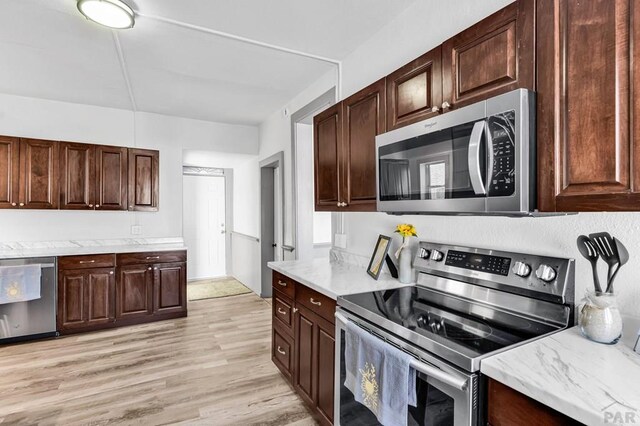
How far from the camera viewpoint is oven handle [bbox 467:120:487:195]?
48.8 inches

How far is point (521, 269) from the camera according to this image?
140cm

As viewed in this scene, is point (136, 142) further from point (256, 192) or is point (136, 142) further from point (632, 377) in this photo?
point (632, 377)

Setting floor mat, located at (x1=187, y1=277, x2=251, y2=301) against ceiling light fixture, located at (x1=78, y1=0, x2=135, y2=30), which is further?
floor mat, located at (x1=187, y1=277, x2=251, y2=301)

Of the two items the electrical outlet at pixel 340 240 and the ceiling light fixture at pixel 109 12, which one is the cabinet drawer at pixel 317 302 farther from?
the ceiling light fixture at pixel 109 12

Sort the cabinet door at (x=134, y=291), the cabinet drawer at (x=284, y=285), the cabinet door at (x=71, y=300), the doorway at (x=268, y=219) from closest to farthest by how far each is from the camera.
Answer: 1. the cabinet drawer at (x=284, y=285)
2. the cabinet door at (x=71, y=300)
3. the cabinet door at (x=134, y=291)
4. the doorway at (x=268, y=219)

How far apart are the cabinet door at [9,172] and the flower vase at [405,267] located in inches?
164

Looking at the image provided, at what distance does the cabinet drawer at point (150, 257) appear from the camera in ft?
12.2

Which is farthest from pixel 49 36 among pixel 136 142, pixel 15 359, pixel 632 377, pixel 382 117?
pixel 632 377

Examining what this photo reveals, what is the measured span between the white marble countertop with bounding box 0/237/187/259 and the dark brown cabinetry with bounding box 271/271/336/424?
213 centimetres

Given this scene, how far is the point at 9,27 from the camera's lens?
7.81 feet

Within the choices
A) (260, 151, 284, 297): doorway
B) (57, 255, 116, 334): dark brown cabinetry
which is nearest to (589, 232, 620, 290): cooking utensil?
(260, 151, 284, 297): doorway

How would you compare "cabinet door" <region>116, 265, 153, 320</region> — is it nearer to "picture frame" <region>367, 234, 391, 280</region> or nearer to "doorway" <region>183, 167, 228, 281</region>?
"doorway" <region>183, 167, 228, 281</region>

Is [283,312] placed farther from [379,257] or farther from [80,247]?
[80,247]

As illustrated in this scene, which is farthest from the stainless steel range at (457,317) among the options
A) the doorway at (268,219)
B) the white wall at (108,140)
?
the white wall at (108,140)
